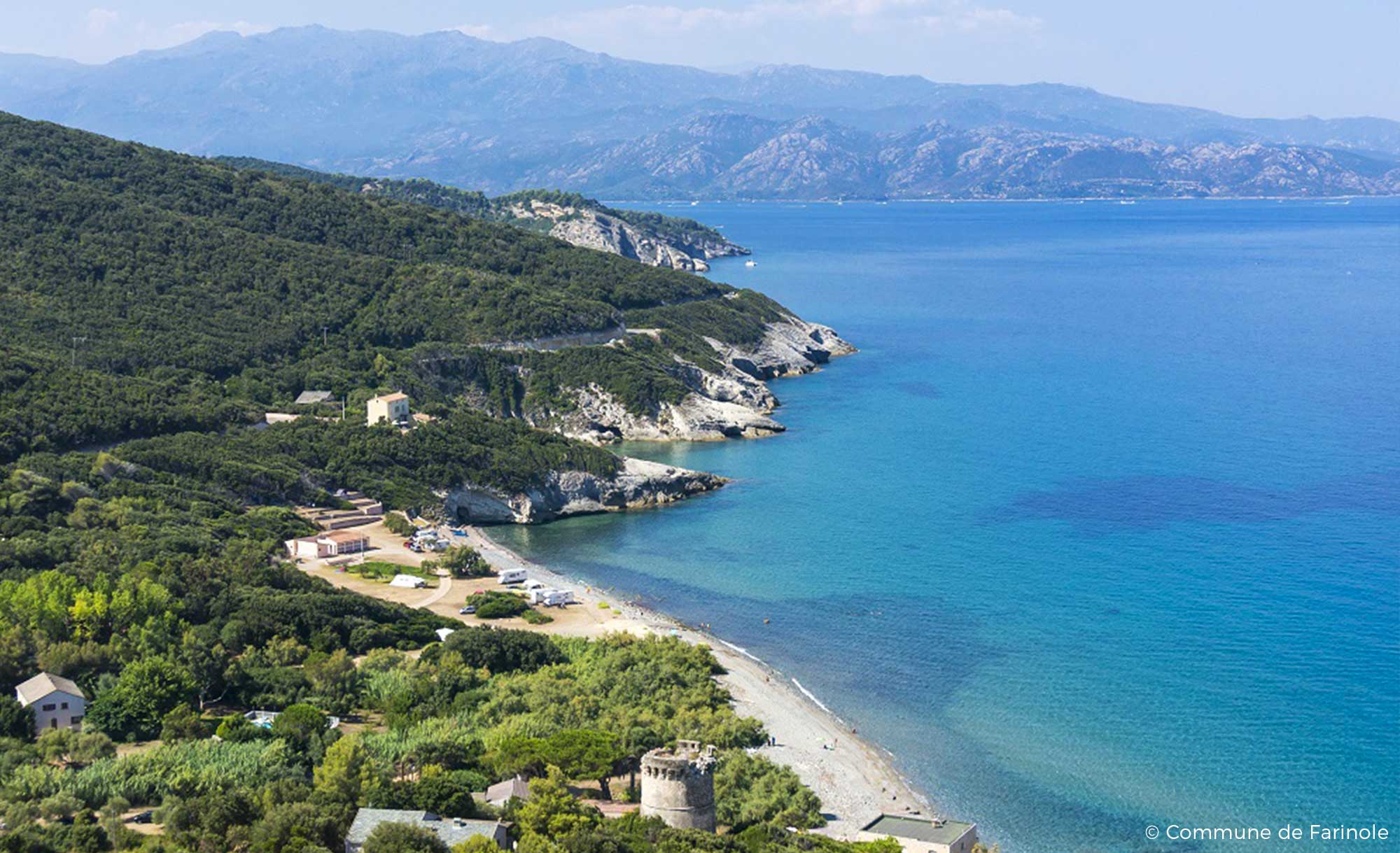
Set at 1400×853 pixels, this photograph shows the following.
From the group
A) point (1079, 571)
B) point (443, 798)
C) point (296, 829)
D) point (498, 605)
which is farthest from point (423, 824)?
point (1079, 571)

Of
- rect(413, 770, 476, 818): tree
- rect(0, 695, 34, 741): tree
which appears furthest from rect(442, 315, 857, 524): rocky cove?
rect(413, 770, 476, 818): tree

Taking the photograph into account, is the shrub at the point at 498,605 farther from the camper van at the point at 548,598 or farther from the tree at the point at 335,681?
the tree at the point at 335,681

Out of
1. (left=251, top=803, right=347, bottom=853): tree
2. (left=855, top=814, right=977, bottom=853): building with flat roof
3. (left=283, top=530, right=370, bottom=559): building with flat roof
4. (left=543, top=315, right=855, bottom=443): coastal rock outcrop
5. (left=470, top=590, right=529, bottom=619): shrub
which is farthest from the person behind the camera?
(left=543, top=315, right=855, bottom=443): coastal rock outcrop

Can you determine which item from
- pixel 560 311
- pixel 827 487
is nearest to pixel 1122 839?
pixel 827 487

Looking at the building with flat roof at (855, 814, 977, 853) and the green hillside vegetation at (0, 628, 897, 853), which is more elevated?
the green hillside vegetation at (0, 628, 897, 853)

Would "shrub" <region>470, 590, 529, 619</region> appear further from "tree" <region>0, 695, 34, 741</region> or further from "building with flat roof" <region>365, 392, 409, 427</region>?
"building with flat roof" <region>365, 392, 409, 427</region>

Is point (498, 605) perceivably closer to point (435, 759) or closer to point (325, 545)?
point (325, 545)

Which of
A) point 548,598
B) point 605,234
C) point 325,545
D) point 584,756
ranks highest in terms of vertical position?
point 605,234
